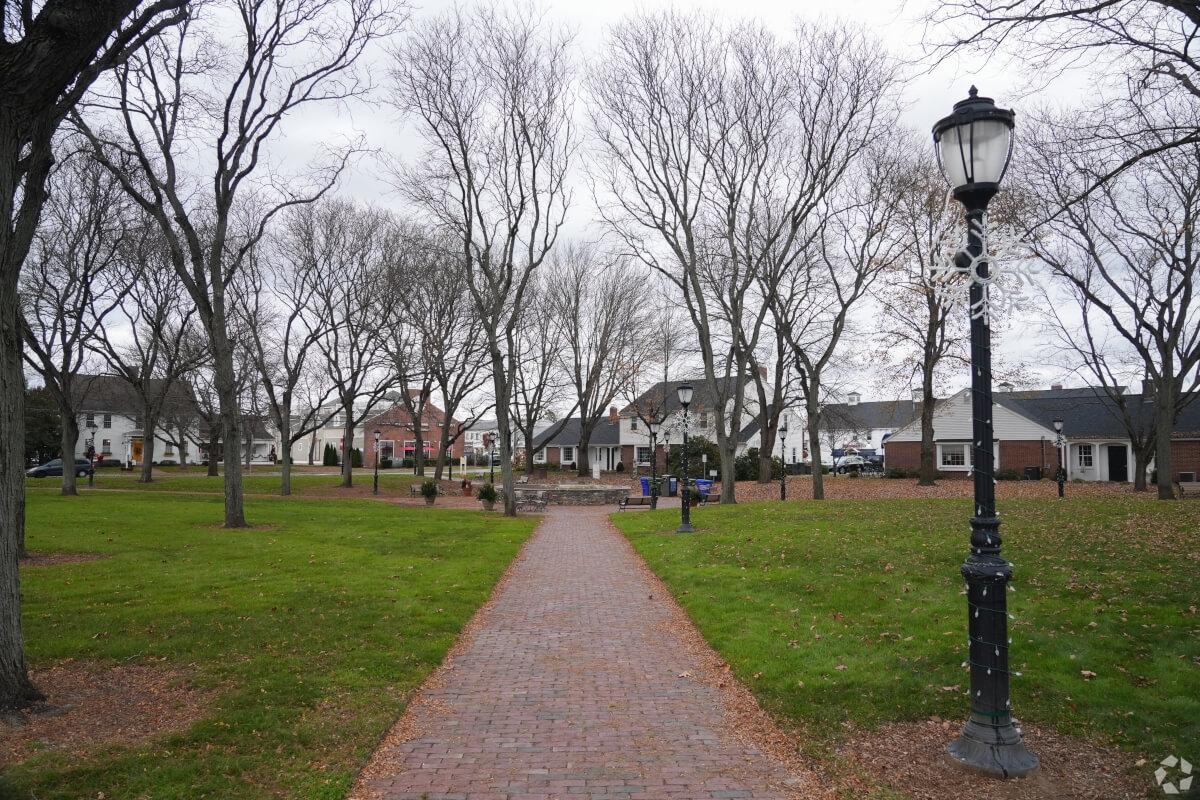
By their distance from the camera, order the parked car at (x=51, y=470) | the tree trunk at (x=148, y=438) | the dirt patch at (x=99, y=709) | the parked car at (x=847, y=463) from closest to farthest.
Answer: the dirt patch at (x=99, y=709) → the tree trunk at (x=148, y=438) → the parked car at (x=51, y=470) → the parked car at (x=847, y=463)

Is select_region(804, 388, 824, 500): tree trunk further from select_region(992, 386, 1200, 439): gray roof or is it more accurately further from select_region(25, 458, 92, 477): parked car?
select_region(25, 458, 92, 477): parked car

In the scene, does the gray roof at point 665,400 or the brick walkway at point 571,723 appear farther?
the gray roof at point 665,400

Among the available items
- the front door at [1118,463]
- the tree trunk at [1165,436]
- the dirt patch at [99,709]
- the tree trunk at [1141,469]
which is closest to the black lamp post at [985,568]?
the dirt patch at [99,709]

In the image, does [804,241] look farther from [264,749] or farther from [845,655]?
[264,749]

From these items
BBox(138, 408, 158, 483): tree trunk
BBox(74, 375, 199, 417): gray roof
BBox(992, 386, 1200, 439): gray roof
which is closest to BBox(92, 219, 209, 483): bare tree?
BBox(138, 408, 158, 483): tree trunk

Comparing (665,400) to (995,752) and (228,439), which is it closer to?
(228,439)

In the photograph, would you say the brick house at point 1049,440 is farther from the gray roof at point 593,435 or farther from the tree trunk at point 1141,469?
the gray roof at point 593,435

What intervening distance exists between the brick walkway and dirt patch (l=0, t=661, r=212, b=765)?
1.78 metres

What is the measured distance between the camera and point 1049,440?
4297cm

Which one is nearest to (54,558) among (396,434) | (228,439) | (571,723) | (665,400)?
(228,439)

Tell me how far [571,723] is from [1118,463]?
4860cm

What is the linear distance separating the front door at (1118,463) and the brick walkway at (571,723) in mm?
44272

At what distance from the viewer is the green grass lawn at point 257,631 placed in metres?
4.79

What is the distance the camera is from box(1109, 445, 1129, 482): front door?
43.3 metres
